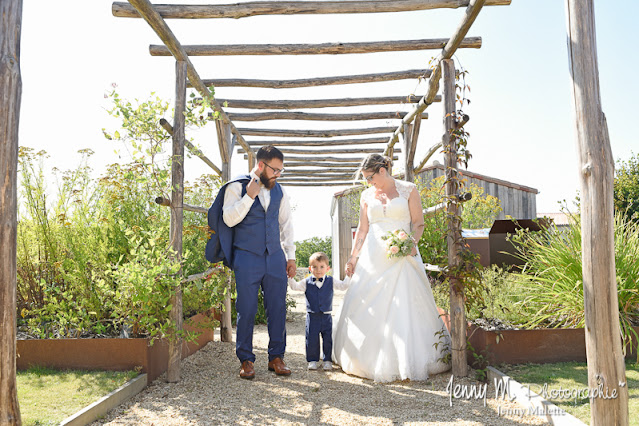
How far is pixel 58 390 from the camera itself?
331 centimetres

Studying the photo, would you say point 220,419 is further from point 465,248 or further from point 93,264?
point 465,248

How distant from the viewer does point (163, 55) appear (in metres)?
4.63

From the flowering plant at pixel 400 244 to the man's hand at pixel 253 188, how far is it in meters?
1.16

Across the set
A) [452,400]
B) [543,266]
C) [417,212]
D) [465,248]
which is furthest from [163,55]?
[543,266]

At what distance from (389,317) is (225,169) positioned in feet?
10.6

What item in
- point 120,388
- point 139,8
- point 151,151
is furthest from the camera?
point 151,151

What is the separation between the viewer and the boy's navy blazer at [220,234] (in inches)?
168

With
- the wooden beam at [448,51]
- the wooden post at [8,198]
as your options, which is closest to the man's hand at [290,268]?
the wooden beam at [448,51]

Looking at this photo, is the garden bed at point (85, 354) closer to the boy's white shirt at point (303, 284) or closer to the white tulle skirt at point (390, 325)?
the boy's white shirt at point (303, 284)

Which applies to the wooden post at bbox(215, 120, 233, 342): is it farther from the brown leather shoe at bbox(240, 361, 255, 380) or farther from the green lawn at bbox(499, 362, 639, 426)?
the green lawn at bbox(499, 362, 639, 426)

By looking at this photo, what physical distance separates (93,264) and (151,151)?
113 centimetres

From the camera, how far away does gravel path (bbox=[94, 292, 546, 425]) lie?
3.07m

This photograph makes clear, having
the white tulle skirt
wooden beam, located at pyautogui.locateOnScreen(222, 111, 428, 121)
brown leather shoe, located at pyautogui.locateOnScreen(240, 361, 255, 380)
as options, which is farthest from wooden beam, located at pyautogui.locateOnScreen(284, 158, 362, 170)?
brown leather shoe, located at pyautogui.locateOnScreen(240, 361, 255, 380)

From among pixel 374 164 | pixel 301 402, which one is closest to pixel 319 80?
pixel 374 164
